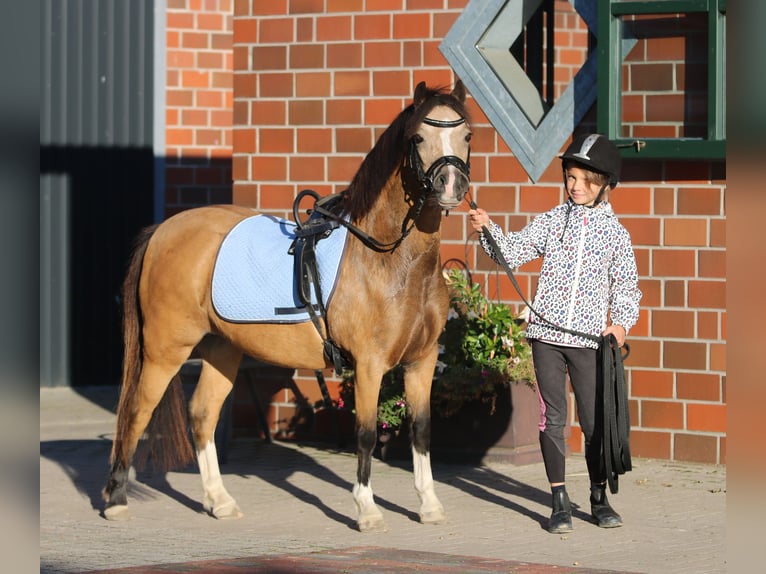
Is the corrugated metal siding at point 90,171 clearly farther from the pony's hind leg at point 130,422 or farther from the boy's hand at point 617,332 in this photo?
the boy's hand at point 617,332

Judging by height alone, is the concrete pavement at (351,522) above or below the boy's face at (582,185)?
below

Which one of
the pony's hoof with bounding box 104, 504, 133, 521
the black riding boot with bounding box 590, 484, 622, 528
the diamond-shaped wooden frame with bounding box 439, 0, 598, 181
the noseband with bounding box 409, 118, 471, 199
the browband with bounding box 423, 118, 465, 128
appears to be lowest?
the pony's hoof with bounding box 104, 504, 133, 521

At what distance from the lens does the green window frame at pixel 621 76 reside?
7.00 meters

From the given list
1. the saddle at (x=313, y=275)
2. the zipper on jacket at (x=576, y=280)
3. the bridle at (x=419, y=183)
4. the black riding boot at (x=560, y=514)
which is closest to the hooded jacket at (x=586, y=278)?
the zipper on jacket at (x=576, y=280)

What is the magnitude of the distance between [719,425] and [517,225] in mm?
1875

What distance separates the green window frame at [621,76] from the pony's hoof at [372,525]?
3055mm

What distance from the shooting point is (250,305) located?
5.88 metres

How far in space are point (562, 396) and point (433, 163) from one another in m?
1.39

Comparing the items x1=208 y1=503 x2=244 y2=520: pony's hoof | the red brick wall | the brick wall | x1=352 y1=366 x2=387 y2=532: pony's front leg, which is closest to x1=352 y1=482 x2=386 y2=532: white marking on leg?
x1=352 y1=366 x2=387 y2=532: pony's front leg

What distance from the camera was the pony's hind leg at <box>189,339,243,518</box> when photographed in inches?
Result: 240

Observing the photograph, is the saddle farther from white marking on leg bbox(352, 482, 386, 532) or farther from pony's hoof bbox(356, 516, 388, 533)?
pony's hoof bbox(356, 516, 388, 533)

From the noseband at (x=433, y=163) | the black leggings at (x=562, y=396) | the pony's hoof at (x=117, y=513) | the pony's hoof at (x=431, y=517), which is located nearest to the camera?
the noseband at (x=433, y=163)

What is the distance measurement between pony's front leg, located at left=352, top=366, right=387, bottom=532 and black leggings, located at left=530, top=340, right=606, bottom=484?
32.1 inches
